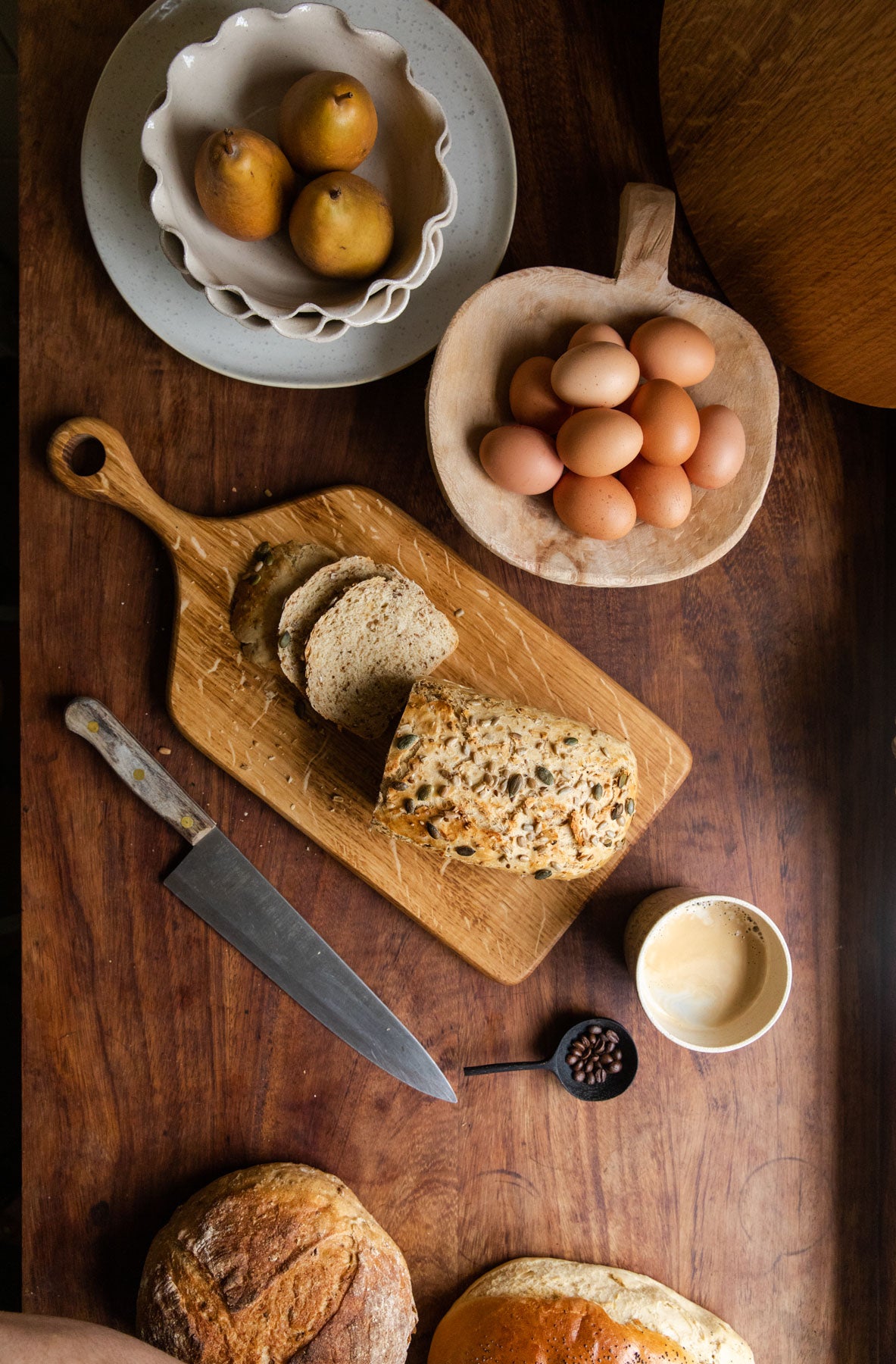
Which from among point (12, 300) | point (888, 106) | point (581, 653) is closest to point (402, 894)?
point (581, 653)

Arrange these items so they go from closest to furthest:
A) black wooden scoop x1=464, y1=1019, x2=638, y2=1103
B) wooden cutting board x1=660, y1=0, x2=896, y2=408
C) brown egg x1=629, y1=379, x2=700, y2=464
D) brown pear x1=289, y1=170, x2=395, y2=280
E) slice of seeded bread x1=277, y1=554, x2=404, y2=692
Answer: wooden cutting board x1=660, y1=0, x2=896, y2=408, brown pear x1=289, y1=170, x2=395, y2=280, brown egg x1=629, y1=379, x2=700, y2=464, slice of seeded bread x1=277, y1=554, x2=404, y2=692, black wooden scoop x1=464, y1=1019, x2=638, y2=1103

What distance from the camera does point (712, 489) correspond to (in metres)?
1.35

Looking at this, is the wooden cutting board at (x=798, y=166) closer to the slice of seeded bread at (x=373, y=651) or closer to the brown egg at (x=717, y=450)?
the brown egg at (x=717, y=450)

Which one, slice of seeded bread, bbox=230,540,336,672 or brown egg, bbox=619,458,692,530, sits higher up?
brown egg, bbox=619,458,692,530

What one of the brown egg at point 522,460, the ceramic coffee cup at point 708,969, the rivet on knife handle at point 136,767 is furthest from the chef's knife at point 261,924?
the brown egg at point 522,460

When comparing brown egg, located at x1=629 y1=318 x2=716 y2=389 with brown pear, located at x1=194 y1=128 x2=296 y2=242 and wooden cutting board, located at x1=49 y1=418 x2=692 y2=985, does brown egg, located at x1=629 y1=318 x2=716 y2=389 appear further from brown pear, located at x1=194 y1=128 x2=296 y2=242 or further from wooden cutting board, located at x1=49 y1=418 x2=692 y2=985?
brown pear, located at x1=194 y1=128 x2=296 y2=242

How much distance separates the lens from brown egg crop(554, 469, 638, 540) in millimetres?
1261

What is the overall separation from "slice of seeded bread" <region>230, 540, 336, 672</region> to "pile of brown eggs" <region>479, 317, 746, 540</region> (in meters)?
0.34

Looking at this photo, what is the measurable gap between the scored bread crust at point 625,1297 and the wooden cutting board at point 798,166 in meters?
1.50

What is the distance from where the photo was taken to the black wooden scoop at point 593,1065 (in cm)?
147

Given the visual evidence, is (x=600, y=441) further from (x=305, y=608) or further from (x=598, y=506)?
(x=305, y=608)

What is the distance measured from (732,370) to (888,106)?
410 millimetres

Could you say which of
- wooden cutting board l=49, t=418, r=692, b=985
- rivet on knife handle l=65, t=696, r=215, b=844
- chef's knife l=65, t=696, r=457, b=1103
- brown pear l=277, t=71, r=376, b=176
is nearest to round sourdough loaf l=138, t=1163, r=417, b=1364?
chef's knife l=65, t=696, r=457, b=1103

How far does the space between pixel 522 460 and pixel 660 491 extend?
0.21m
